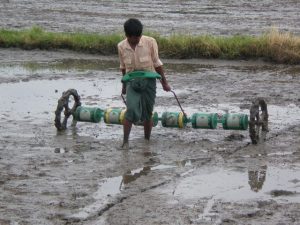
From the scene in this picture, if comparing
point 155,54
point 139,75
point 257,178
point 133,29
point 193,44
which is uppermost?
point 133,29

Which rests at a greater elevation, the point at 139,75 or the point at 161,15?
the point at 139,75

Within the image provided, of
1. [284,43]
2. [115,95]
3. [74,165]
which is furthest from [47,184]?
[284,43]

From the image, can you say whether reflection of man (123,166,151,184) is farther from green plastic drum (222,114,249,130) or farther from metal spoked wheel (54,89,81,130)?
metal spoked wheel (54,89,81,130)

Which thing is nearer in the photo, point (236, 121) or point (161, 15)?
point (236, 121)

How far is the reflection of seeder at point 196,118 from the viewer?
29.7 ft

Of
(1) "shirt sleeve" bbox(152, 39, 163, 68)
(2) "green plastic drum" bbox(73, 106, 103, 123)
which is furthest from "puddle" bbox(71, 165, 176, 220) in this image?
(2) "green plastic drum" bbox(73, 106, 103, 123)

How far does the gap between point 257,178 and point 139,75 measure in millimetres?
2099

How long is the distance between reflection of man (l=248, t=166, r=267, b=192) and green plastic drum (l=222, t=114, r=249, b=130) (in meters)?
1.32

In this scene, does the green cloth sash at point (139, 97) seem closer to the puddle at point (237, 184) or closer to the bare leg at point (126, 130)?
the bare leg at point (126, 130)

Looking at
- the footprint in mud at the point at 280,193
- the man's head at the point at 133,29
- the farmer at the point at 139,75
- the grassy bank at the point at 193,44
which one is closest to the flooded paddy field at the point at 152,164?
the footprint in mud at the point at 280,193

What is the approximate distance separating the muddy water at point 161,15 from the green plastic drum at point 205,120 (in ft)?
37.1

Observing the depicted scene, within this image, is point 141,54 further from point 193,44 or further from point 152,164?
point 193,44

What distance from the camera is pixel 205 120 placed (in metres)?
9.18

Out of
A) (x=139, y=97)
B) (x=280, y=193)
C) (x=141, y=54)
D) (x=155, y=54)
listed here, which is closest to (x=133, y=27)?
(x=141, y=54)
